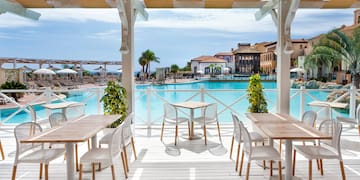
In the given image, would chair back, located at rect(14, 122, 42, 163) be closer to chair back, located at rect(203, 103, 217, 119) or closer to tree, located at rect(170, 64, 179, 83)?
chair back, located at rect(203, 103, 217, 119)

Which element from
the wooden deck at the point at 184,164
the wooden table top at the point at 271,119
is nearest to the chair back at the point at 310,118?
the wooden table top at the point at 271,119

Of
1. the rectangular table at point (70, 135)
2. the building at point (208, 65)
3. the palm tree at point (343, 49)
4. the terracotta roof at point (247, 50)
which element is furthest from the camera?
the building at point (208, 65)

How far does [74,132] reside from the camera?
122 inches

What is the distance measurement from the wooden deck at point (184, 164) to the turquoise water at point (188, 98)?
1.49 metres

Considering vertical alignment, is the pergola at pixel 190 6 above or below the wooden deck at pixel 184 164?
above

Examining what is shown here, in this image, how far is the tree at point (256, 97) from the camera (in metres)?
5.29

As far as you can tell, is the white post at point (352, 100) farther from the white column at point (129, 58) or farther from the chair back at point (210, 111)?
the white column at point (129, 58)

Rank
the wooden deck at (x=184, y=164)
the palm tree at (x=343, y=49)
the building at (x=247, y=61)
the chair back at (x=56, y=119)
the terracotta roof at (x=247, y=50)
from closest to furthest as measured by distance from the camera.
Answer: the wooden deck at (x=184, y=164), the chair back at (x=56, y=119), the palm tree at (x=343, y=49), the building at (x=247, y=61), the terracotta roof at (x=247, y=50)

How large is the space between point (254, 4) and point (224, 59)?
1595cm

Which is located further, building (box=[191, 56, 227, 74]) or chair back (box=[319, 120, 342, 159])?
building (box=[191, 56, 227, 74])

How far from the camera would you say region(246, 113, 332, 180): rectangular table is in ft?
9.45

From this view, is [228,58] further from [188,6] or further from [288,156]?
[288,156]

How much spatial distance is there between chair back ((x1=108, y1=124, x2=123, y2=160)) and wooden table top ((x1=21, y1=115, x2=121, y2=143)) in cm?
26

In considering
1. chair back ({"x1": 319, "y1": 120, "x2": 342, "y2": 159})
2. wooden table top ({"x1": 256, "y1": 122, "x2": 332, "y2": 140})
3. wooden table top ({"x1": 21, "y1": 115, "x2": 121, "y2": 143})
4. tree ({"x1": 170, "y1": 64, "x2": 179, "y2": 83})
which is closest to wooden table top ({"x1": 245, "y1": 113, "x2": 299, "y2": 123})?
wooden table top ({"x1": 256, "y1": 122, "x2": 332, "y2": 140})
